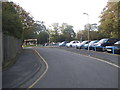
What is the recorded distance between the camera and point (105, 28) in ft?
153

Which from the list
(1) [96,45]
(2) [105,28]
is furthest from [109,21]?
(1) [96,45]

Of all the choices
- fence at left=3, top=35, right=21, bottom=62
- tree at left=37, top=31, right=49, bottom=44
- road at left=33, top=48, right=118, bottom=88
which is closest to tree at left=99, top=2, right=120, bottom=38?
fence at left=3, top=35, right=21, bottom=62

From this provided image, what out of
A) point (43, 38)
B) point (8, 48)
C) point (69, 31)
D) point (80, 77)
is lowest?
point (80, 77)

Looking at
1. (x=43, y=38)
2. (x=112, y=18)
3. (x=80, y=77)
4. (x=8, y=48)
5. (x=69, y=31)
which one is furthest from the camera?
(x=69, y=31)

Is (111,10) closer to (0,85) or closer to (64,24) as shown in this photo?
(0,85)

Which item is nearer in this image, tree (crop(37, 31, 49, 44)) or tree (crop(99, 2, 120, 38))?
tree (crop(99, 2, 120, 38))

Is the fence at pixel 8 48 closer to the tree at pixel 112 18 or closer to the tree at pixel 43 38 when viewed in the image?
the tree at pixel 112 18

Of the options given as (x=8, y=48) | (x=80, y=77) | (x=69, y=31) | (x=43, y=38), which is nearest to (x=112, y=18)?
(x=8, y=48)

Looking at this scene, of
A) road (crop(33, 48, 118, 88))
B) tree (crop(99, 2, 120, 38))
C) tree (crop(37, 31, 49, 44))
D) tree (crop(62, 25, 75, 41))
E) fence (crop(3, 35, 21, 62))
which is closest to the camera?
road (crop(33, 48, 118, 88))

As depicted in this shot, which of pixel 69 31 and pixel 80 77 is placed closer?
pixel 80 77

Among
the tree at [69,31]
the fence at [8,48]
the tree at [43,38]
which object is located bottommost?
the fence at [8,48]

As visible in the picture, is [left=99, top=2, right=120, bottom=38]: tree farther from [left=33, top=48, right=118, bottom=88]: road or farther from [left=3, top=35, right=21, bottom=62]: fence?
[left=33, top=48, right=118, bottom=88]: road

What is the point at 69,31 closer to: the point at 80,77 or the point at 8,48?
the point at 8,48

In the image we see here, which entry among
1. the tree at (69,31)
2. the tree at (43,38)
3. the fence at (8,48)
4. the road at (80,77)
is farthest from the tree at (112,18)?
the tree at (43,38)
